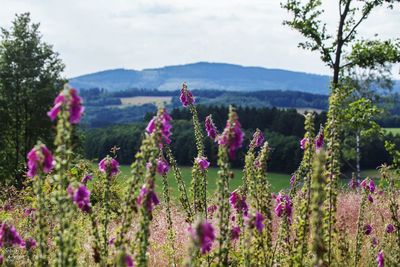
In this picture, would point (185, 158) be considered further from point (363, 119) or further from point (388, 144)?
point (388, 144)

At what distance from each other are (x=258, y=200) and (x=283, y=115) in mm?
81921

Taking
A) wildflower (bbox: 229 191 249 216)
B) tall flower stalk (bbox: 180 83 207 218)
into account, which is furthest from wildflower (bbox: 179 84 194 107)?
wildflower (bbox: 229 191 249 216)

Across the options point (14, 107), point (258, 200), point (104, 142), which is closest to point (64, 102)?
point (258, 200)

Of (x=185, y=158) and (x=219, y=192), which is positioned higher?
(x=219, y=192)

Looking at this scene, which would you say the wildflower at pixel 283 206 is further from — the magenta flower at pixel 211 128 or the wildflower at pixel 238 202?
the magenta flower at pixel 211 128

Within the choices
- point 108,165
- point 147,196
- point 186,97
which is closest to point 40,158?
point 147,196

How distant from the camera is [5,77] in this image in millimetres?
49719

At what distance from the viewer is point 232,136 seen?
164 inches

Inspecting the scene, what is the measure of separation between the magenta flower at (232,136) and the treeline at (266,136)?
67.1 m

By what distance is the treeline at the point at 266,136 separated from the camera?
76438mm

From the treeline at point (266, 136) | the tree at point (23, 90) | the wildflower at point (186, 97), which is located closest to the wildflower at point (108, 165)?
the wildflower at point (186, 97)

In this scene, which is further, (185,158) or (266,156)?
(185,158)

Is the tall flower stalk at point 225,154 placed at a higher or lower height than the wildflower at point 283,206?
higher

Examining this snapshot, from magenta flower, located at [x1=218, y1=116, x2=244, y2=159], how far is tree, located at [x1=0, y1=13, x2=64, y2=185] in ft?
151
